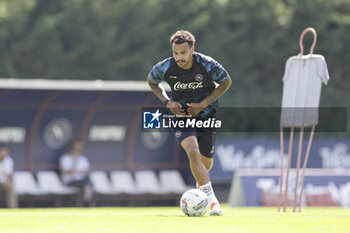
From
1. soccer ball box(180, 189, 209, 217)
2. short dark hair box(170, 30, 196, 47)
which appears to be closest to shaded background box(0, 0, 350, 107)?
short dark hair box(170, 30, 196, 47)

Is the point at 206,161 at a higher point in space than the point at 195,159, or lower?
lower

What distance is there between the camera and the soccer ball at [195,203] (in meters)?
10.8

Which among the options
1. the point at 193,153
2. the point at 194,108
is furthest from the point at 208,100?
the point at 193,153

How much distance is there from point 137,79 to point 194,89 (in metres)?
24.8

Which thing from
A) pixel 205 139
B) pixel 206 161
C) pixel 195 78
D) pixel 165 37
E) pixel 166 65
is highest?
pixel 166 65

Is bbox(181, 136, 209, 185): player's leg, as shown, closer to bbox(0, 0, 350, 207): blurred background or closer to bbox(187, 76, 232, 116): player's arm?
bbox(187, 76, 232, 116): player's arm

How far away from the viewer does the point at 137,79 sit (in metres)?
36.4

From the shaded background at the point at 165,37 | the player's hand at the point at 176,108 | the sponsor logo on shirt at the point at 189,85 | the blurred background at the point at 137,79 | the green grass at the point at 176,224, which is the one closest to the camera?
the green grass at the point at 176,224

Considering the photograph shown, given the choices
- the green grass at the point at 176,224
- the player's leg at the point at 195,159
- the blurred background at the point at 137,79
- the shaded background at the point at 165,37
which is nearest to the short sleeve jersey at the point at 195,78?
the player's leg at the point at 195,159

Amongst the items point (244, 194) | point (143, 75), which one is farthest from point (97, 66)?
point (244, 194)

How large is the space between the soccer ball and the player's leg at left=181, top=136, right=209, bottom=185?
0.44 metres

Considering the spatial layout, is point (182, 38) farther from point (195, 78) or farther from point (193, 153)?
point (193, 153)

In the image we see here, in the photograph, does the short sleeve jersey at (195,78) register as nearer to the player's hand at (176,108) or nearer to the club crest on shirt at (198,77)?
the club crest on shirt at (198,77)

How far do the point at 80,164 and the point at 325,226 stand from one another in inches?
505
